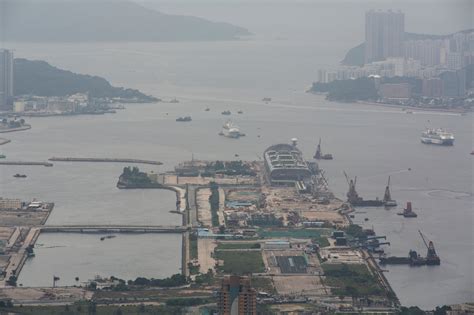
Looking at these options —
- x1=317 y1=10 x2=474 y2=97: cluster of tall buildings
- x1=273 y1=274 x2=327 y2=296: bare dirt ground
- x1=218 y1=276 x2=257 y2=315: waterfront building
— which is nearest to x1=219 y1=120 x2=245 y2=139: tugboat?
x1=317 y1=10 x2=474 y2=97: cluster of tall buildings

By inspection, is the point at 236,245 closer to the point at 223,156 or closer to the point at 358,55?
the point at 223,156

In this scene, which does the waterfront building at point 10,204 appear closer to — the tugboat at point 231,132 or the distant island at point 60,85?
the tugboat at point 231,132

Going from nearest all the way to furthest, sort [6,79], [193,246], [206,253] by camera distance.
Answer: [206,253] < [193,246] < [6,79]

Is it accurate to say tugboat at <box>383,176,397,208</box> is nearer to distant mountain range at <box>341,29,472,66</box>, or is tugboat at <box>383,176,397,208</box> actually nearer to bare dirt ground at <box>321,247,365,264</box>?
bare dirt ground at <box>321,247,365,264</box>

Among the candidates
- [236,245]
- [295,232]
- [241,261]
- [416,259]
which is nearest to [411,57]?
[295,232]

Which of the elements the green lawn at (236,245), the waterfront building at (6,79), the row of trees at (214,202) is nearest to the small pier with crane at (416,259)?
the green lawn at (236,245)
